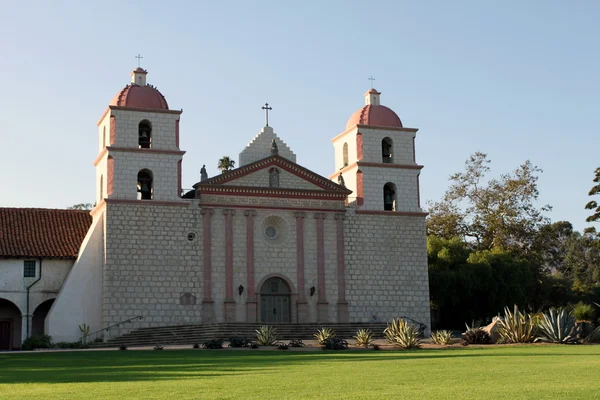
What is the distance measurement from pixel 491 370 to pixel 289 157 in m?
27.9

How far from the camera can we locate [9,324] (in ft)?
137

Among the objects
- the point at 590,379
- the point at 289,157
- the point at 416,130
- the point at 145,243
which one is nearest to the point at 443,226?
the point at 416,130

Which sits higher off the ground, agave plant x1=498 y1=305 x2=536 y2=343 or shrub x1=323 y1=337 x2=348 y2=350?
agave plant x1=498 y1=305 x2=536 y2=343

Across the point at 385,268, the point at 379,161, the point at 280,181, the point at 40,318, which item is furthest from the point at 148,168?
the point at 385,268

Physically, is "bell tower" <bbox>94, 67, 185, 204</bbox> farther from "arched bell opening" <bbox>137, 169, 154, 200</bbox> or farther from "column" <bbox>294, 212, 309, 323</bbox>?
"column" <bbox>294, 212, 309, 323</bbox>

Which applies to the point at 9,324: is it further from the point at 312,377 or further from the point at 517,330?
the point at 312,377

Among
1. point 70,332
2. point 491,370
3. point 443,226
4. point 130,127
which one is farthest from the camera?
point 443,226

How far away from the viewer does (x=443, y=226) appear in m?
58.2

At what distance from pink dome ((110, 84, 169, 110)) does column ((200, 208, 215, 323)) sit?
5.58 meters

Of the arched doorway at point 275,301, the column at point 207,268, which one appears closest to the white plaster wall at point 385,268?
the arched doorway at point 275,301

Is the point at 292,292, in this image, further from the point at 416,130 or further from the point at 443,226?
the point at 443,226

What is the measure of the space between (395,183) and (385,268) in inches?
177

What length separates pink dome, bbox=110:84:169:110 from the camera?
41.1 meters

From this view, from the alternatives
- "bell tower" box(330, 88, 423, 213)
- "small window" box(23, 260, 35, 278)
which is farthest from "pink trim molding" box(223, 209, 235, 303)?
"small window" box(23, 260, 35, 278)
